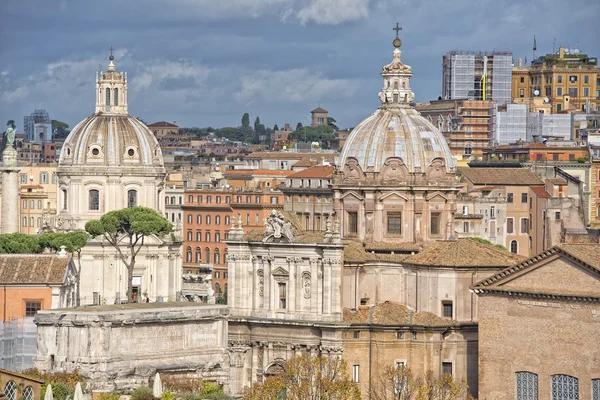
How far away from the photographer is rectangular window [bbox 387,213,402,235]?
110 meters

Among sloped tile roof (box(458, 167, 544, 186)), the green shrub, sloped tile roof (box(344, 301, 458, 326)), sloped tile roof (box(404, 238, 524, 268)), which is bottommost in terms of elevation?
the green shrub

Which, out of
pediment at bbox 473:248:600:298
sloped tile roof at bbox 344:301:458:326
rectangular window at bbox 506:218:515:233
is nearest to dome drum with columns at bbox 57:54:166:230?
rectangular window at bbox 506:218:515:233

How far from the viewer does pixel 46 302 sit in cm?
11300

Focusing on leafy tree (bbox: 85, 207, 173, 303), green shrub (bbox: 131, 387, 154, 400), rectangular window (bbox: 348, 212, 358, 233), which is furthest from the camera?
leafy tree (bbox: 85, 207, 173, 303)

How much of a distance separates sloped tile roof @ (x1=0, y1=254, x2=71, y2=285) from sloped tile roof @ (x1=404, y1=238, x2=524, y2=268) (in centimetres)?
1803

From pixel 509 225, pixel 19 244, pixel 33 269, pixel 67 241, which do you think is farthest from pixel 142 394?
pixel 509 225

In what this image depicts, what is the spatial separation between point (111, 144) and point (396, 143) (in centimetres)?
4182

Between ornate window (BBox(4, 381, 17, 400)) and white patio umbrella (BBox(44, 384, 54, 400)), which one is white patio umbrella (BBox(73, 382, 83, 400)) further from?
ornate window (BBox(4, 381, 17, 400))

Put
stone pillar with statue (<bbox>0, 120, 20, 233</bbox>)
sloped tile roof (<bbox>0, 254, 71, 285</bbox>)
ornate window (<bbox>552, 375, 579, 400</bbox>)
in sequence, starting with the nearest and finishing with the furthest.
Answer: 1. ornate window (<bbox>552, 375, 579, 400</bbox>)
2. sloped tile roof (<bbox>0, 254, 71, 285</bbox>)
3. stone pillar with statue (<bbox>0, 120, 20, 233</bbox>)

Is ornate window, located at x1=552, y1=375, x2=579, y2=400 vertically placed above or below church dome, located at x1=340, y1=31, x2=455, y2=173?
below

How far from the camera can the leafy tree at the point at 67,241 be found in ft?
449

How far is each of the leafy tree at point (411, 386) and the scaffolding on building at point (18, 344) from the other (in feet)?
48.8

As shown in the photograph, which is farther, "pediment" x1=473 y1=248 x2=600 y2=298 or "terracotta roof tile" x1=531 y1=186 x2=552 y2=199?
"terracotta roof tile" x1=531 y1=186 x2=552 y2=199

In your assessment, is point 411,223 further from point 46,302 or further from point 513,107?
point 513,107
